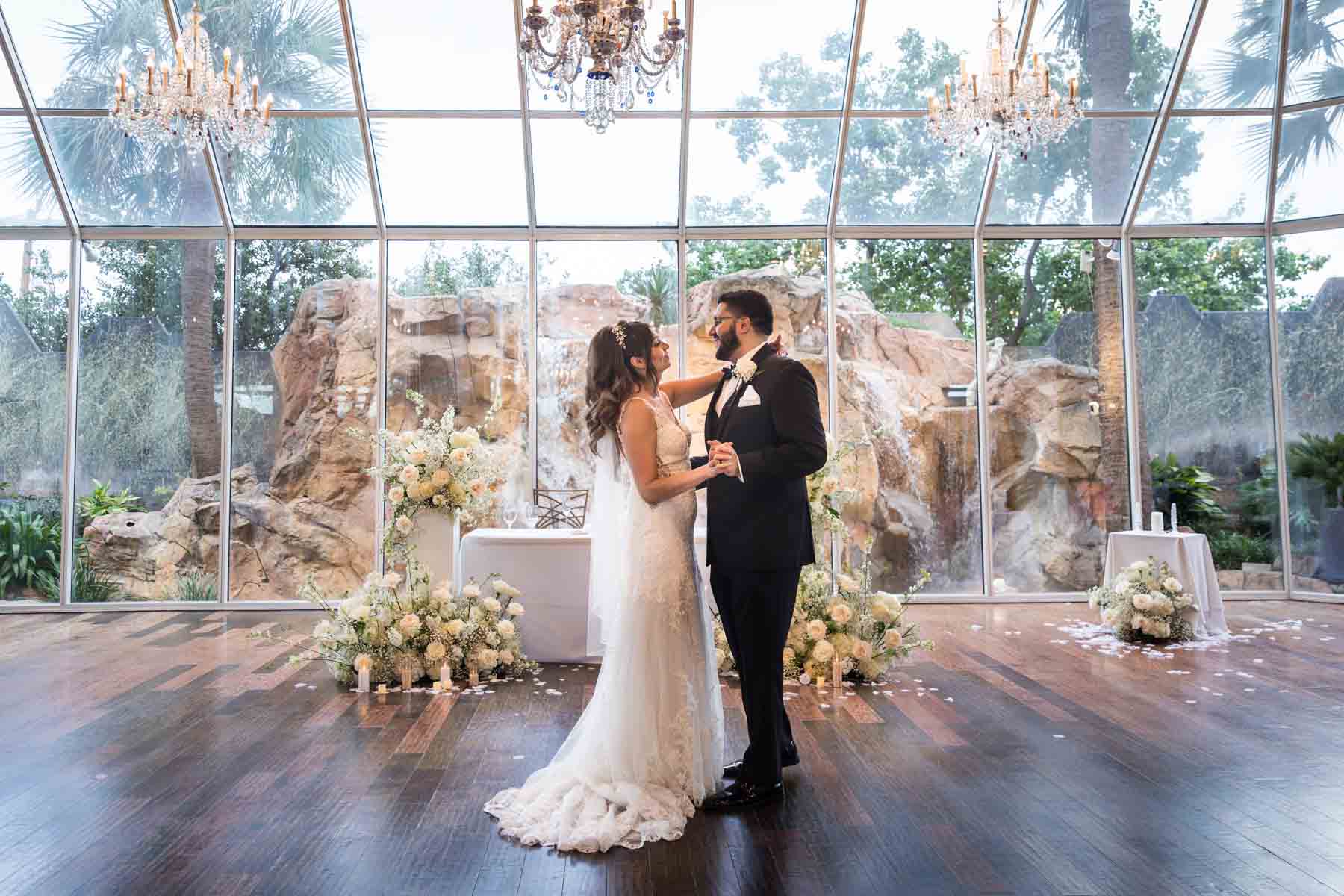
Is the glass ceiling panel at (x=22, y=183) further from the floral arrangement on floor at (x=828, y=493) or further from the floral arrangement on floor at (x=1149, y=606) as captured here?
the floral arrangement on floor at (x=1149, y=606)

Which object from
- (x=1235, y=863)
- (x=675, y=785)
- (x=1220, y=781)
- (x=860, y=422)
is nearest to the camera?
(x=1235, y=863)

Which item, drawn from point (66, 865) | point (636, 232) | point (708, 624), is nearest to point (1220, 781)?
point (708, 624)

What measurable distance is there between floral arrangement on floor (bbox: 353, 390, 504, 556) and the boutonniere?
242 cm

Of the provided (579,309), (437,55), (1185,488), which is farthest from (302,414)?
(1185,488)

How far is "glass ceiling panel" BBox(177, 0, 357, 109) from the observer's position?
7.55 m

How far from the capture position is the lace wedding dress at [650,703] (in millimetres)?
3174

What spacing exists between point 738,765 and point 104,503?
682 centimetres

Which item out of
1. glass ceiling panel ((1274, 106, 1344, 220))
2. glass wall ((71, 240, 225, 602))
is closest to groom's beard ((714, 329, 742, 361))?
glass wall ((71, 240, 225, 602))

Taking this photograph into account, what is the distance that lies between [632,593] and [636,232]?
558cm

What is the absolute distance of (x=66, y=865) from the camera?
→ 2770mm

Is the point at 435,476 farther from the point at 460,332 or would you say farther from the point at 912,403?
the point at 912,403

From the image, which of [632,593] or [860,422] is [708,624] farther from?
[860,422]

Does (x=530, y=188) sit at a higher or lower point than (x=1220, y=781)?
higher

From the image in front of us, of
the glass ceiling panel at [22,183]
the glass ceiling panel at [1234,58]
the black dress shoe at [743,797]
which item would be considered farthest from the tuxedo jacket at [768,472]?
the glass ceiling panel at [22,183]
